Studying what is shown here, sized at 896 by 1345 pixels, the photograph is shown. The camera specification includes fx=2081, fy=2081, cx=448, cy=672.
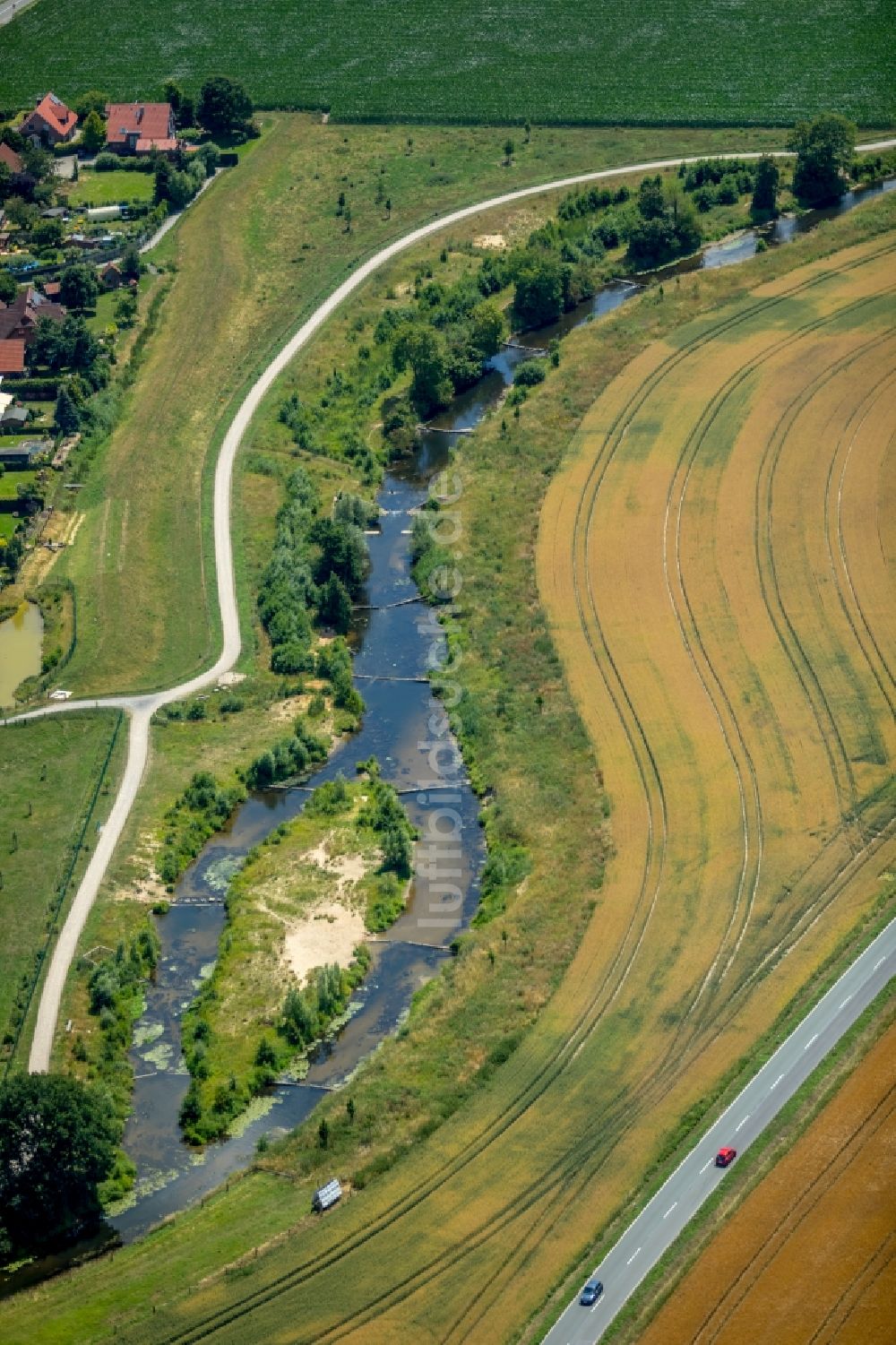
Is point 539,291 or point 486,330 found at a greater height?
point 539,291

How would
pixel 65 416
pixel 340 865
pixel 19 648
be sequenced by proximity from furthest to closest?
pixel 65 416 → pixel 19 648 → pixel 340 865

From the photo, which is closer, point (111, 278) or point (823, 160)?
point (111, 278)

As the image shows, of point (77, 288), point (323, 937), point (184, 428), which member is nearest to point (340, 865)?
point (323, 937)

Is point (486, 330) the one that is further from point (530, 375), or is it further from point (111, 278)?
point (111, 278)

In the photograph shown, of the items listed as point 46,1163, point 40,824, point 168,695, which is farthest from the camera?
point 168,695

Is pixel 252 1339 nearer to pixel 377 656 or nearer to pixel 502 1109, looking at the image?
pixel 502 1109

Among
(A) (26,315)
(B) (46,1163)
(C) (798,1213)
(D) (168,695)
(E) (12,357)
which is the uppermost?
(A) (26,315)

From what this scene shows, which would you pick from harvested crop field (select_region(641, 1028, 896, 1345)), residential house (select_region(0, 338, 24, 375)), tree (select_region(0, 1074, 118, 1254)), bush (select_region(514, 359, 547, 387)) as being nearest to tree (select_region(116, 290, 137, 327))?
Answer: residential house (select_region(0, 338, 24, 375))
